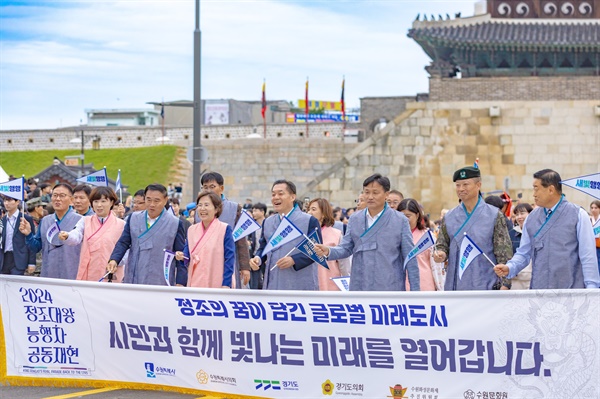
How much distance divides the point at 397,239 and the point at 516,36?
85.2 ft

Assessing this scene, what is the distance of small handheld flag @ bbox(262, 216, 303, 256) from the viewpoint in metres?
9.13

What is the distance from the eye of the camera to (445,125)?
3253 centimetres

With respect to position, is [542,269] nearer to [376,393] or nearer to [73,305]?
[376,393]

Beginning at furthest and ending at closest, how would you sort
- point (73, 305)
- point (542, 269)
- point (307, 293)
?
point (73, 305)
point (542, 269)
point (307, 293)

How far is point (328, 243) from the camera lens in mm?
11164

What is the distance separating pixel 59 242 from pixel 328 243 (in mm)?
2716

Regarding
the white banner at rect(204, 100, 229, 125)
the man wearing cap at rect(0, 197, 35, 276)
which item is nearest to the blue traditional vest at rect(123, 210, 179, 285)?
the man wearing cap at rect(0, 197, 35, 276)

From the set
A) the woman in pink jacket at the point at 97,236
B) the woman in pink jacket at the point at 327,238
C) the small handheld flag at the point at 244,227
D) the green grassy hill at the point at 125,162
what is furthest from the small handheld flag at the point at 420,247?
the green grassy hill at the point at 125,162

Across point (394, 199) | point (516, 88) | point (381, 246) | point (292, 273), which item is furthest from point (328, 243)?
point (516, 88)

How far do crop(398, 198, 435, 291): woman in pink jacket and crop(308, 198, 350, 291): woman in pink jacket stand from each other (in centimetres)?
83

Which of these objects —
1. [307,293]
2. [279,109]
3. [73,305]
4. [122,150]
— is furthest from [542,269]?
[279,109]

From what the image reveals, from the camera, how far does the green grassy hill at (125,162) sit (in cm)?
4072

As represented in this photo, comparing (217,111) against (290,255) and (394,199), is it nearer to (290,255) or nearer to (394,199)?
(394,199)

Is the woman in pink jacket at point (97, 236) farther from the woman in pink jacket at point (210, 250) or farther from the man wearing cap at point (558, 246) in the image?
the man wearing cap at point (558, 246)
